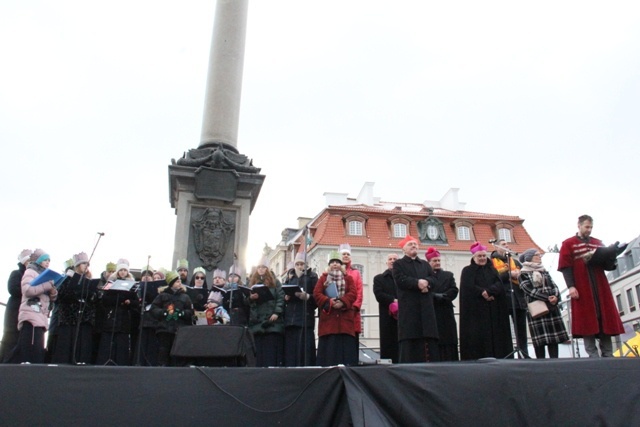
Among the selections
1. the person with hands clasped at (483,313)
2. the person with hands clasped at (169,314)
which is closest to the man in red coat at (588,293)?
the person with hands clasped at (483,313)

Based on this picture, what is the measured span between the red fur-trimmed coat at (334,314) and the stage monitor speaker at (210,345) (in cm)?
141

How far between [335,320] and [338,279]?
1.75ft

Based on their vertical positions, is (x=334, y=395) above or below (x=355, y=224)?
below

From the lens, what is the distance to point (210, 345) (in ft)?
18.9

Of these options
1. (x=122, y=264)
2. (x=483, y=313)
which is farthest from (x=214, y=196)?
(x=483, y=313)

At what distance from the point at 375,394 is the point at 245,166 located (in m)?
6.34

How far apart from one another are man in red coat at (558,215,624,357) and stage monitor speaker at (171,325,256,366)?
398cm

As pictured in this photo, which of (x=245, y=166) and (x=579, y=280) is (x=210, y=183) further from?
(x=579, y=280)

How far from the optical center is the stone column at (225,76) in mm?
10805

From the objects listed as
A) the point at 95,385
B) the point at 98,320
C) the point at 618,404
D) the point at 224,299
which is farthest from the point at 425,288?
the point at 98,320

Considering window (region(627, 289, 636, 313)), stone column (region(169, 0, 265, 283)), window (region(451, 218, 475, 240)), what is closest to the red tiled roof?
window (region(451, 218, 475, 240))

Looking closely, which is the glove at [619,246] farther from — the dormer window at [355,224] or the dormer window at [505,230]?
the dormer window at [505,230]

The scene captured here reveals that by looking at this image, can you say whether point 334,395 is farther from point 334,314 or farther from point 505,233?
point 505,233

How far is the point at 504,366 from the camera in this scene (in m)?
4.63
